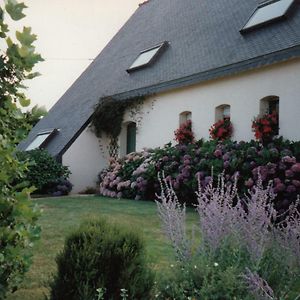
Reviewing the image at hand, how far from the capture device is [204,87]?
1324cm

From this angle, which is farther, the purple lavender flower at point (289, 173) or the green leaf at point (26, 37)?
the purple lavender flower at point (289, 173)

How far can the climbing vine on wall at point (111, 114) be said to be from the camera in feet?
52.2

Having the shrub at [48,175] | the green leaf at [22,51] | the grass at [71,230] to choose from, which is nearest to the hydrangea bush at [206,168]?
the grass at [71,230]

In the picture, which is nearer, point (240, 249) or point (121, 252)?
point (121, 252)

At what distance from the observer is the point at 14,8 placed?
7.68ft

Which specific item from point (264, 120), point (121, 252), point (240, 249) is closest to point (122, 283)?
point (121, 252)

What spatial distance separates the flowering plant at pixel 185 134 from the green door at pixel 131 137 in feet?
10.5

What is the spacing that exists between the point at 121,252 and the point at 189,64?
11.3 metres

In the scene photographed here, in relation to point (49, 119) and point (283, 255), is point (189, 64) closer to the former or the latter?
point (49, 119)

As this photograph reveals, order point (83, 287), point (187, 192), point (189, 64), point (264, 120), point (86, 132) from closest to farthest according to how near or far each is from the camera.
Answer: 1. point (83, 287)
2. point (264, 120)
3. point (187, 192)
4. point (189, 64)
5. point (86, 132)

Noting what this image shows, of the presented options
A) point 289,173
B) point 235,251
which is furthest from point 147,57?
point 235,251

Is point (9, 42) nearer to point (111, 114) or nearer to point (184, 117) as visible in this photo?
point (184, 117)

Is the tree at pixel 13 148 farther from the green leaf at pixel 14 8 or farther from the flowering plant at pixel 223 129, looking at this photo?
the flowering plant at pixel 223 129

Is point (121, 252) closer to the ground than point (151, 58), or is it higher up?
closer to the ground
